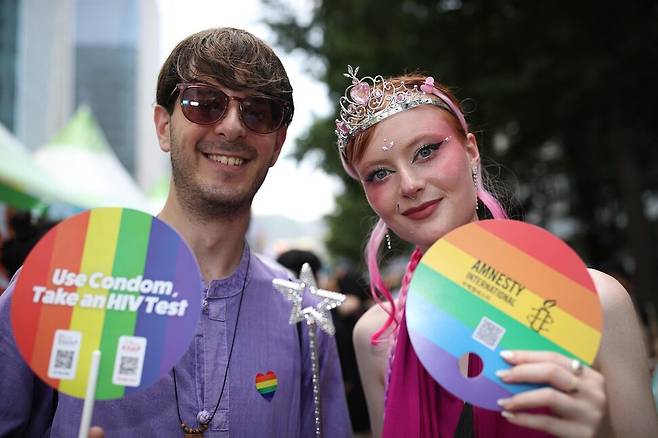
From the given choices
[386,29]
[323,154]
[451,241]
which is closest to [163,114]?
[451,241]

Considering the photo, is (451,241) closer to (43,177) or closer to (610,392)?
(610,392)

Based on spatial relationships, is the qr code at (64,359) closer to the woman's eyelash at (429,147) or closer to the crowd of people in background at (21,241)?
the woman's eyelash at (429,147)

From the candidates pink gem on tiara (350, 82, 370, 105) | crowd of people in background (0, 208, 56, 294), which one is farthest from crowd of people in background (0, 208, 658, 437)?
pink gem on tiara (350, 82, 370, 105)

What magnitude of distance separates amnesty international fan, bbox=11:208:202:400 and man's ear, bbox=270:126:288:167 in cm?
71

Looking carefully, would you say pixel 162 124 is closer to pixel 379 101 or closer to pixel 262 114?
pixel 262 114

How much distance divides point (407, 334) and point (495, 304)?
0.57 meters

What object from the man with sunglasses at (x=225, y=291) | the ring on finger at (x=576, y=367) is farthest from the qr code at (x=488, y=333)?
the man with sunglasses at (x=225, y=291)

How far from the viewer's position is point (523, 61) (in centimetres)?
867

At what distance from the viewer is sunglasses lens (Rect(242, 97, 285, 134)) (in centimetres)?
186

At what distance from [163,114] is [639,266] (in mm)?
9102

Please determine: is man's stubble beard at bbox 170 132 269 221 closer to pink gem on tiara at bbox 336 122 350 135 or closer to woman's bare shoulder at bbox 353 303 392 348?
pink gem on tiara at bbox 336 122 350 135

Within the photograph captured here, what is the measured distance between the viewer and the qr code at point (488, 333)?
1.29 m

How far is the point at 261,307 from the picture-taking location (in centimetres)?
193

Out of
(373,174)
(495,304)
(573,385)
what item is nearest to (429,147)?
(373,174)
